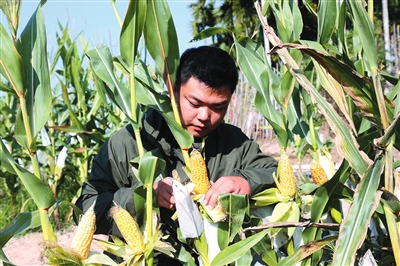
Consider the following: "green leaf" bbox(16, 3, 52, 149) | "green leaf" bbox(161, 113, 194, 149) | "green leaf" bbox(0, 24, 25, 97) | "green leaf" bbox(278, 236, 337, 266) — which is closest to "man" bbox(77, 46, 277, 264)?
"green leaf" bbox(161, 113, 194, 149)

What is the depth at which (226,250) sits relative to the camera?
4.29 feet

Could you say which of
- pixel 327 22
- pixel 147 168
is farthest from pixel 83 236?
pixel 327 22

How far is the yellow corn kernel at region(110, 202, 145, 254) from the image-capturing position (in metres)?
1.25

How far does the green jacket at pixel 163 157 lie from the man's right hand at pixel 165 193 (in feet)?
0.34

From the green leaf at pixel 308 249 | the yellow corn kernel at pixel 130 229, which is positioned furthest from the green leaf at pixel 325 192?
the yellow corn kernel at pixel 130 229

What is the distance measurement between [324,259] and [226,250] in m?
0.73

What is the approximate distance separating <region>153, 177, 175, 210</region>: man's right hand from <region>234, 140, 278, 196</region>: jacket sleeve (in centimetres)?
26

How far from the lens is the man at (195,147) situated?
146 centimetres

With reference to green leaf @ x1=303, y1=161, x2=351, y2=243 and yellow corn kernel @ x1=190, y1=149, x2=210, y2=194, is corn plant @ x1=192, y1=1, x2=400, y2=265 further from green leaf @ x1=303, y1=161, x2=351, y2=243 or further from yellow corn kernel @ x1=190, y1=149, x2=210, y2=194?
yellow corn kernel @ x1=190, y1=149, x2=210, y2=194

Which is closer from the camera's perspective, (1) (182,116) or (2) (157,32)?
(2) (157,32)

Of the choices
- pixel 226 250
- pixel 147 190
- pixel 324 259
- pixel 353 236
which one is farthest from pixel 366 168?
pixel 324 259

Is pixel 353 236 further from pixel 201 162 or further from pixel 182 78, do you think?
pixel 182 78

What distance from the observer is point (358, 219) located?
3.67ft

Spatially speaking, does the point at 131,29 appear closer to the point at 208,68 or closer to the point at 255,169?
the point at 208,68
